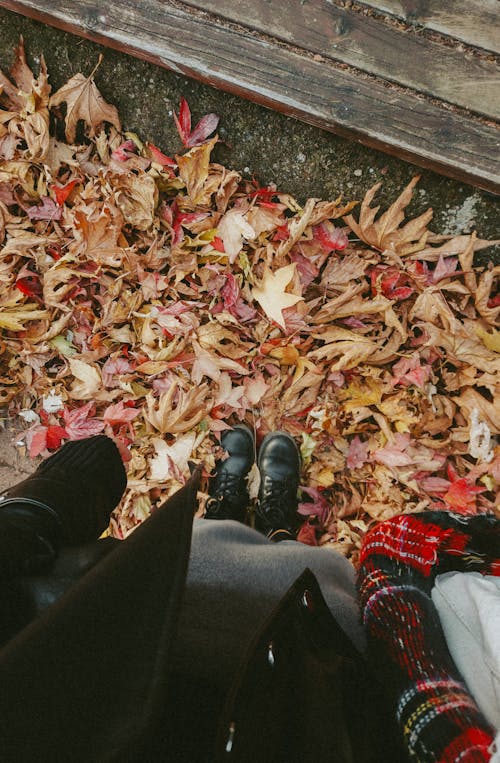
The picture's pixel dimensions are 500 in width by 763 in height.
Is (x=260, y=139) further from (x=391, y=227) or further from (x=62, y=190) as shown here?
(x=62, y=190)

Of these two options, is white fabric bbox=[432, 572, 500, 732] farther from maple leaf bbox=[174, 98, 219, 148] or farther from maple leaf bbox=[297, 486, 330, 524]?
maple leaf bbox=[174, 98, 219, 148]

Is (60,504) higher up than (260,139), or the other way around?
(260,139)

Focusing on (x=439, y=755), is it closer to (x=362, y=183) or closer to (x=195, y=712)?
(x=195, y=712)

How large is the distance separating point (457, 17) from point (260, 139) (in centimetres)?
60

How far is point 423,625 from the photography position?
894 mm

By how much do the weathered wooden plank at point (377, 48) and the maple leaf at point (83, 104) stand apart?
1.45 feet

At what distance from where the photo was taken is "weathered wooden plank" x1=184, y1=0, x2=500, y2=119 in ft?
4.33

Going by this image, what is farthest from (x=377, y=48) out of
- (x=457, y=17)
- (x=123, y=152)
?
(x=123, y=152)

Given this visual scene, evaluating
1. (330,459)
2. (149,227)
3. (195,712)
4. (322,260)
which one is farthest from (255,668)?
(149,227)

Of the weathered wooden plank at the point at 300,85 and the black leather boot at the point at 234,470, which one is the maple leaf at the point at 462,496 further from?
the weathered wooden plank at the point at 300,85

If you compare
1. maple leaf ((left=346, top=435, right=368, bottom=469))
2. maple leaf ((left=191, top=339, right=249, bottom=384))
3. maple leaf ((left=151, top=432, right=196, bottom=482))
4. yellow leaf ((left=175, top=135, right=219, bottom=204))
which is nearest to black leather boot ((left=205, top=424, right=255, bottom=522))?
maple leaf ((left=151, top=432, right=196, bottom=482))

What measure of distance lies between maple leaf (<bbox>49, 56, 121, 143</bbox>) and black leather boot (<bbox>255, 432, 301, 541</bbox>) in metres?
1.21

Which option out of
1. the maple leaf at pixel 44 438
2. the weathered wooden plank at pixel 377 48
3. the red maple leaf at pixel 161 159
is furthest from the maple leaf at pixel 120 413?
the weathered wooden plank at pixel 377 48

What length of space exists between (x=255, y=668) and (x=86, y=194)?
1.49 m
